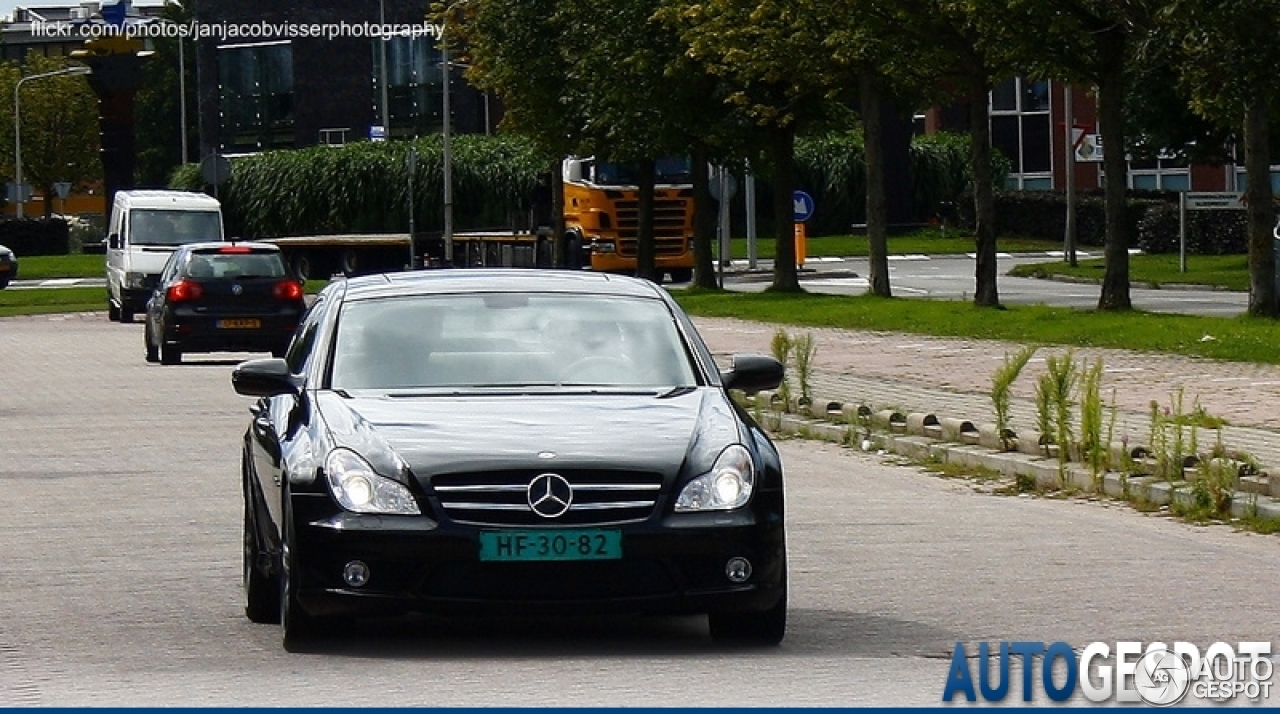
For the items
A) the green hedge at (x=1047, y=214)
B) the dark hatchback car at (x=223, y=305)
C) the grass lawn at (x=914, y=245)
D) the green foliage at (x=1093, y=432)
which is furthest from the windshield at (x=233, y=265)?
the green hedge at (x=1047, y=214)

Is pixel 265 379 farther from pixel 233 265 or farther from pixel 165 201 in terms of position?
pixel 165 201

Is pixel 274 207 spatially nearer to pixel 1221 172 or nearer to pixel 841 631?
pixel 1221 172

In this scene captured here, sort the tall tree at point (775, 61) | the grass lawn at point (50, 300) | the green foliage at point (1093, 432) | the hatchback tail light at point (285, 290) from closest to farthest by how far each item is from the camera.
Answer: the green foliage at point (1093, 432) < the hatchback tail light at point (285, 290) < the tall tree at point (775, 61) < the grass lawn at point (50, 300)

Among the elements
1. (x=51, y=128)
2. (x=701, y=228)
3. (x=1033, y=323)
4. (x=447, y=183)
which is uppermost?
(x=51, y=128)

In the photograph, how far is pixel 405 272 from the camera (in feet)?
39.3

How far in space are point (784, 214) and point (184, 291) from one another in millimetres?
15899

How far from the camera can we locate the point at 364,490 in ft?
31.2

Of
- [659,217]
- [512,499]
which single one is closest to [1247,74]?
[512,499]

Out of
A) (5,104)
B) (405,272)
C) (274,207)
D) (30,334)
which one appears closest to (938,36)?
(30,334)

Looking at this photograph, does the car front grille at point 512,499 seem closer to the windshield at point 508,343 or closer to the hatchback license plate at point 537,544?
the hatchback license plate at point 537,544

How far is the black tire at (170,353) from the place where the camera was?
34.1 metres

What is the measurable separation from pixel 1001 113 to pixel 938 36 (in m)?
51.3

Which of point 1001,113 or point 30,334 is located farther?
point 1001,113

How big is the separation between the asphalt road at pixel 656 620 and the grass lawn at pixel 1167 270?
33329 mm
